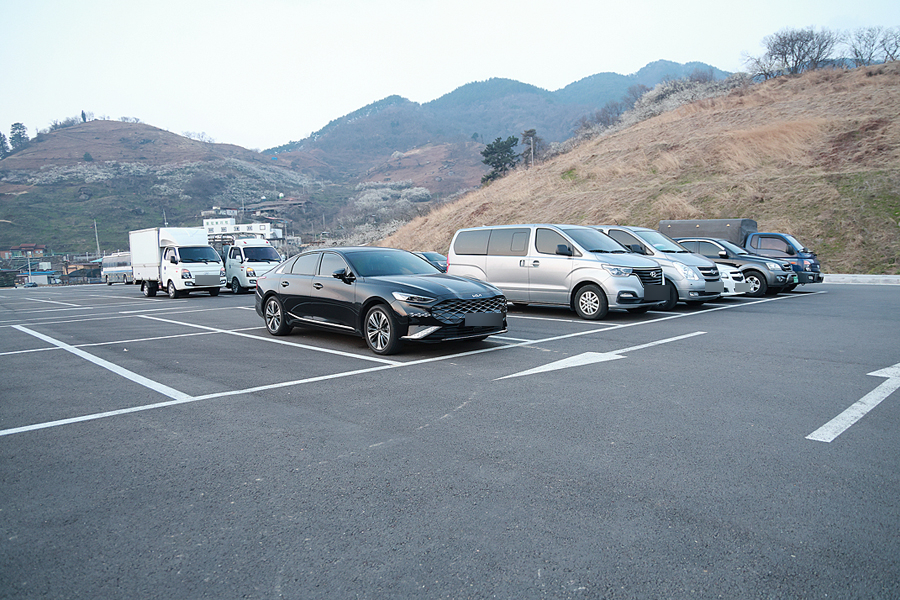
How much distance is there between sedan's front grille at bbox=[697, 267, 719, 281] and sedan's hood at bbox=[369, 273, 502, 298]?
733 centimetres

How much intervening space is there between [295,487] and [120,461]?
61.4 inches

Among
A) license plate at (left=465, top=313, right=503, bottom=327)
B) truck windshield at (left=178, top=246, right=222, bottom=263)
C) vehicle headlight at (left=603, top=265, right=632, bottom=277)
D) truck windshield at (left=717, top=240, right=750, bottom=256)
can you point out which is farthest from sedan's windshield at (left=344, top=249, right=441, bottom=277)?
truck windshield at (left=178, top=246, right=222, bottom=263)

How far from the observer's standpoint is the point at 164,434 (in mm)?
4883

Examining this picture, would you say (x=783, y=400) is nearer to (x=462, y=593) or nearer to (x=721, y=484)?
(x=721, y=484)

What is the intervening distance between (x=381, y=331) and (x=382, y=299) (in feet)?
1.56

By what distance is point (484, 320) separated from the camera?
8.27 m

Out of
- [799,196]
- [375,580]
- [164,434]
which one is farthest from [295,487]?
[799,196]

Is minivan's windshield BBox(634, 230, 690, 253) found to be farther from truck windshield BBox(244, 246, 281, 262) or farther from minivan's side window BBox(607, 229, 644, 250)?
truck windshield BBox(244, 246, 281, 262)

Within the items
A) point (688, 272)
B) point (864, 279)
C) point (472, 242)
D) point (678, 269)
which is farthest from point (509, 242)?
point (864, 279)

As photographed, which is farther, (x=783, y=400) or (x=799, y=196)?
(x=799, y=196)

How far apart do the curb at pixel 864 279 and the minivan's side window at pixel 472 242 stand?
51.4 ft

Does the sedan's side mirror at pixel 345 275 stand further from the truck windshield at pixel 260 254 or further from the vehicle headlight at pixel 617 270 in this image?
the truck windshield at pixel 260 254

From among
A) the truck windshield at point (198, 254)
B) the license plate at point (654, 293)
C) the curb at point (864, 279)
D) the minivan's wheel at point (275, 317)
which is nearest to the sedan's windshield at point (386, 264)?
the minivan's wheel at point (275, 317)

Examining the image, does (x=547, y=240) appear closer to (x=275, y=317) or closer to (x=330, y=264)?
(x=330, y=264)
